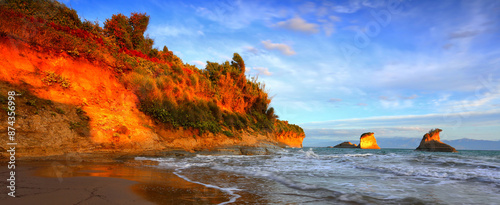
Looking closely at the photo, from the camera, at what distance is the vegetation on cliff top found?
33.1ft

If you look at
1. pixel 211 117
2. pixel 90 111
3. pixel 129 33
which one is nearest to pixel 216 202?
pixel 90 111

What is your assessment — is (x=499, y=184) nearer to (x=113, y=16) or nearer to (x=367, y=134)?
(x=113, y=16)

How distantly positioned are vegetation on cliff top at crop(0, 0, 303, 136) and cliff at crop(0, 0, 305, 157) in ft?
0.16

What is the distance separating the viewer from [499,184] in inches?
226

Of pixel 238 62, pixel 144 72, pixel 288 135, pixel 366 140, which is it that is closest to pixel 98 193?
pixel 144 72

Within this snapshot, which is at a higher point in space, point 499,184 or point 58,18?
point 58,18

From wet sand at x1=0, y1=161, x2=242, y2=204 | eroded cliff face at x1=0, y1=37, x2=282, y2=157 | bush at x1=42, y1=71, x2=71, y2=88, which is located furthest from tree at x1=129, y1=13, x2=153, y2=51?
wet sand at x1=0, y1=161, x2=242, y2=204

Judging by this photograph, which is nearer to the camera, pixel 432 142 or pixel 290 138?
pixel 432 142

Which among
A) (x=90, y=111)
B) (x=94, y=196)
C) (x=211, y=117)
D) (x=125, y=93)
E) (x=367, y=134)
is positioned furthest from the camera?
(x=367, y=134)

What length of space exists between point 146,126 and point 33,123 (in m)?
4.31

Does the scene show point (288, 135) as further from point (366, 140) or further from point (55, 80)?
point (55, 80)

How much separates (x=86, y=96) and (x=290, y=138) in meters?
56.1

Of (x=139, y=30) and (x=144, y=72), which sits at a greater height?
(x=139, y=30)

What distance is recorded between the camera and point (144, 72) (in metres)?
14.1
